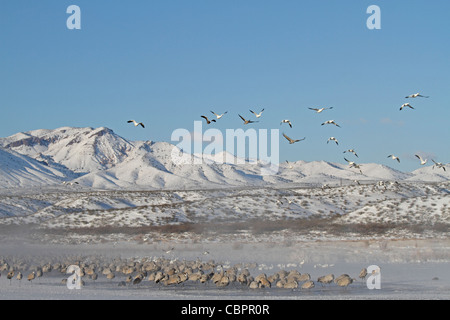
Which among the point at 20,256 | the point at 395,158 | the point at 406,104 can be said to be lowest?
the point at 20,256

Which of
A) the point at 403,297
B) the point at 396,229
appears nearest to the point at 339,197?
the point at 396,229

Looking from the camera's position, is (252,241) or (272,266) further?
(252,241)

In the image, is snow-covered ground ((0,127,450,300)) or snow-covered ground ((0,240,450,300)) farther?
snow-covered ground ((0,127,450,300))

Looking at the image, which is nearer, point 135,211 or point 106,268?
point 106,268

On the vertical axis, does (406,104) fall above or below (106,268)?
above

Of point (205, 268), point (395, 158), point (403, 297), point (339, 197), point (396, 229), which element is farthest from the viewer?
point (339, 197)

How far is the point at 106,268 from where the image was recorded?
123 ft

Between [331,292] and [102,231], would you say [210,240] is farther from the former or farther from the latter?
[331,292]

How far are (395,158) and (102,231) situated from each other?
1146 inches

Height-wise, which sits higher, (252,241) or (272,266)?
(272,266)

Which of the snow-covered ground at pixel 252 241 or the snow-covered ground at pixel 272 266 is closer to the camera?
the snow-covered ground at pixel 272 266
